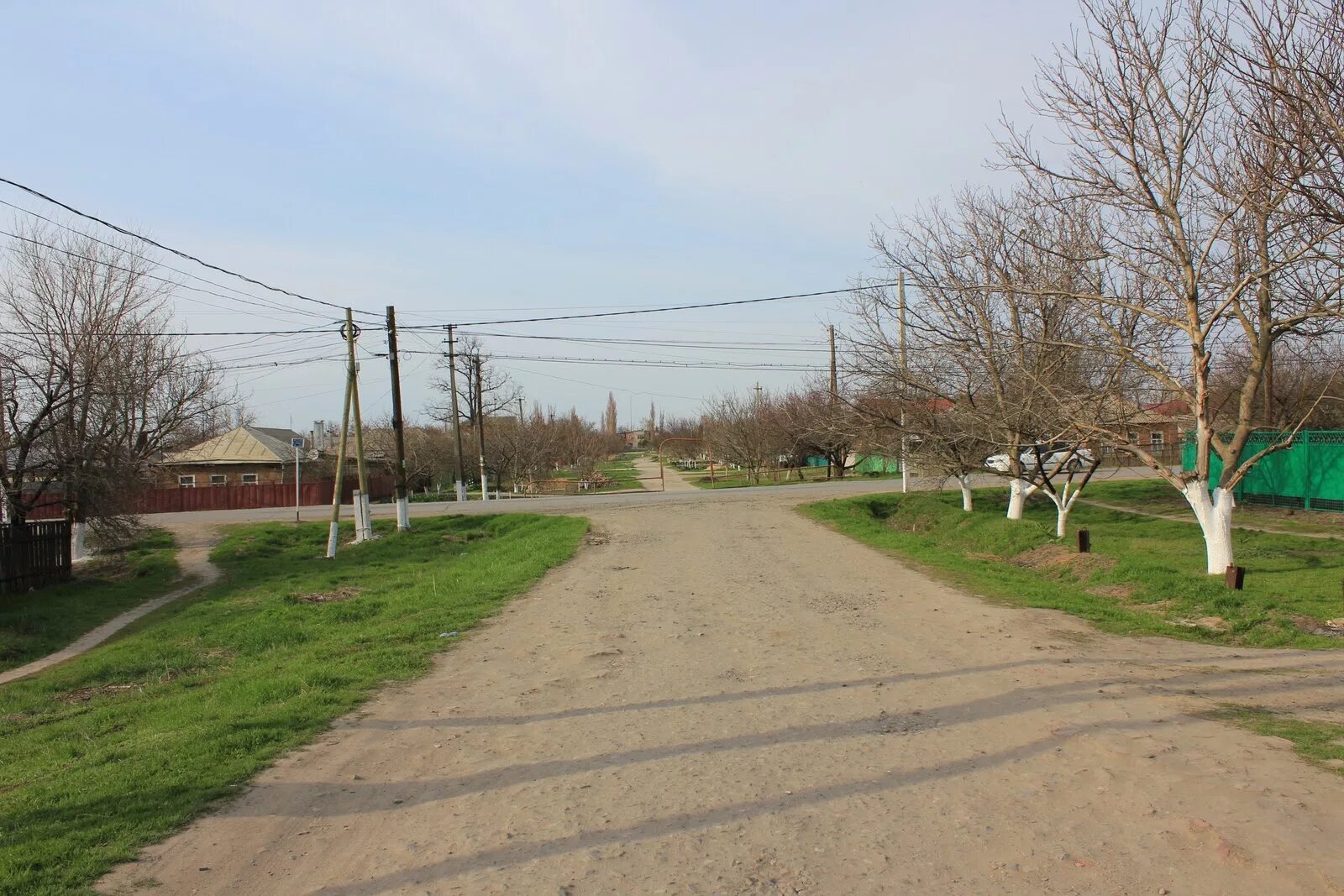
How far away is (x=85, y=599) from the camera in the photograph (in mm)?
18594

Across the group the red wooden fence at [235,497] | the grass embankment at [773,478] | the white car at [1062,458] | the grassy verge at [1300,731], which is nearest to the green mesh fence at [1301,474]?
the white car at [1062,458]

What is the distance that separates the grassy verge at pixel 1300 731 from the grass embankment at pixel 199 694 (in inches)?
239

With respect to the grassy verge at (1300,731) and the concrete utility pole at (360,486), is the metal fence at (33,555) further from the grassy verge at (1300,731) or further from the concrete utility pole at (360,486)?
the grassy verge at (1300,731)

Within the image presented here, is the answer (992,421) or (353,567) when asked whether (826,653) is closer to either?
(992,421)

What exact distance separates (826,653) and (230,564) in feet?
62.4

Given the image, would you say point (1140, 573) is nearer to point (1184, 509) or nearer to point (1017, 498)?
point (1017, 498)

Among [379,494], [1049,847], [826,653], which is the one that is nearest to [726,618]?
[826,653]

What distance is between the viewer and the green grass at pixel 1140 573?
32.5 feet

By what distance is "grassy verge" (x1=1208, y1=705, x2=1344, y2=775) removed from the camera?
5122mm

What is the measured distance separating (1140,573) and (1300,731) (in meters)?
7.10

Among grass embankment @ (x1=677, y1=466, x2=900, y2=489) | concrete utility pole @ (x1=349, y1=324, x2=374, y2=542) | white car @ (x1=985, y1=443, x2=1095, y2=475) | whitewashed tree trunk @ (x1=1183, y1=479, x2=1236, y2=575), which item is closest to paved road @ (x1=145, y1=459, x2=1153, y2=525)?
concrete utility pole @ (x1=349, y1=324, x2=374, y2=542)

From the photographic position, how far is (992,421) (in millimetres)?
17906

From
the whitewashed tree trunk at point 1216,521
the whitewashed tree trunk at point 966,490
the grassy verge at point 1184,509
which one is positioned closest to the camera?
the whitewashed tree trunk at point 1216,521

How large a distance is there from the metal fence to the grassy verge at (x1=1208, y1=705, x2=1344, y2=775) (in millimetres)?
20749
